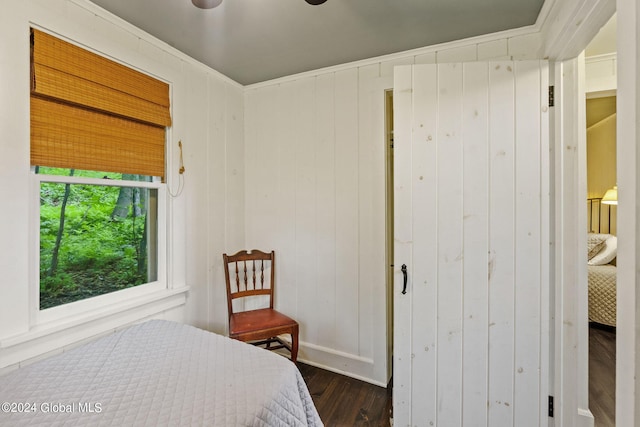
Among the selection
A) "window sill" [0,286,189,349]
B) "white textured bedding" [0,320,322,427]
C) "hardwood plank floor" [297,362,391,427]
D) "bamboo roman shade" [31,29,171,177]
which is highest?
"bamboo roman shade" [31,29,171,177]

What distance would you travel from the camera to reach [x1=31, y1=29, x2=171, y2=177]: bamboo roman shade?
1427 mm

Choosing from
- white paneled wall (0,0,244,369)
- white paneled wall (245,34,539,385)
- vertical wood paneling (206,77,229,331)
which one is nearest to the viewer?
white paneled wall (0,0,244,369)

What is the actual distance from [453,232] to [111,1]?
226cm

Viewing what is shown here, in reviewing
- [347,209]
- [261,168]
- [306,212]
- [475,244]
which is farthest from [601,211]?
[261,168]

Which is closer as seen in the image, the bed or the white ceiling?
the white ceiling

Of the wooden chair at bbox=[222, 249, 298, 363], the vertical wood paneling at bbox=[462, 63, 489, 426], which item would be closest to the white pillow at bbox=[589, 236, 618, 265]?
the vertical wood paneling at bbox=[462, 63, 489, 426]

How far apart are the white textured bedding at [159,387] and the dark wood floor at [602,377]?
2031 mm

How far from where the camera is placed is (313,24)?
178 cm

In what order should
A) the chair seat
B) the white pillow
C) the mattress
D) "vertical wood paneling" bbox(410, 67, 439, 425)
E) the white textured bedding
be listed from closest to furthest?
the white textured bedding → "vertical wood paneling" bbox(410, 67, 439, 425) → the chair seat → the mattress → the white pillow

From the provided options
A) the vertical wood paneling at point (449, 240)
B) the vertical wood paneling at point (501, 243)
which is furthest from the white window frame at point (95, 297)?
the vertical wood paneling at point (501, 243)

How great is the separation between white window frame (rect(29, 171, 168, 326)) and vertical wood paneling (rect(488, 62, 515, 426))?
2.10 meters

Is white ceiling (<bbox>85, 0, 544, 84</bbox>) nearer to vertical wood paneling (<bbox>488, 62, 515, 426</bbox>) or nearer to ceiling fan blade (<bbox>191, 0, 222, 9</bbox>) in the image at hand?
ceiling fan blade (<bbox>191, 0, 222, 9</bbox>)

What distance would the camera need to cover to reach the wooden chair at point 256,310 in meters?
2.09

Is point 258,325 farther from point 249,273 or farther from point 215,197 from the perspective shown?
point 215,197
